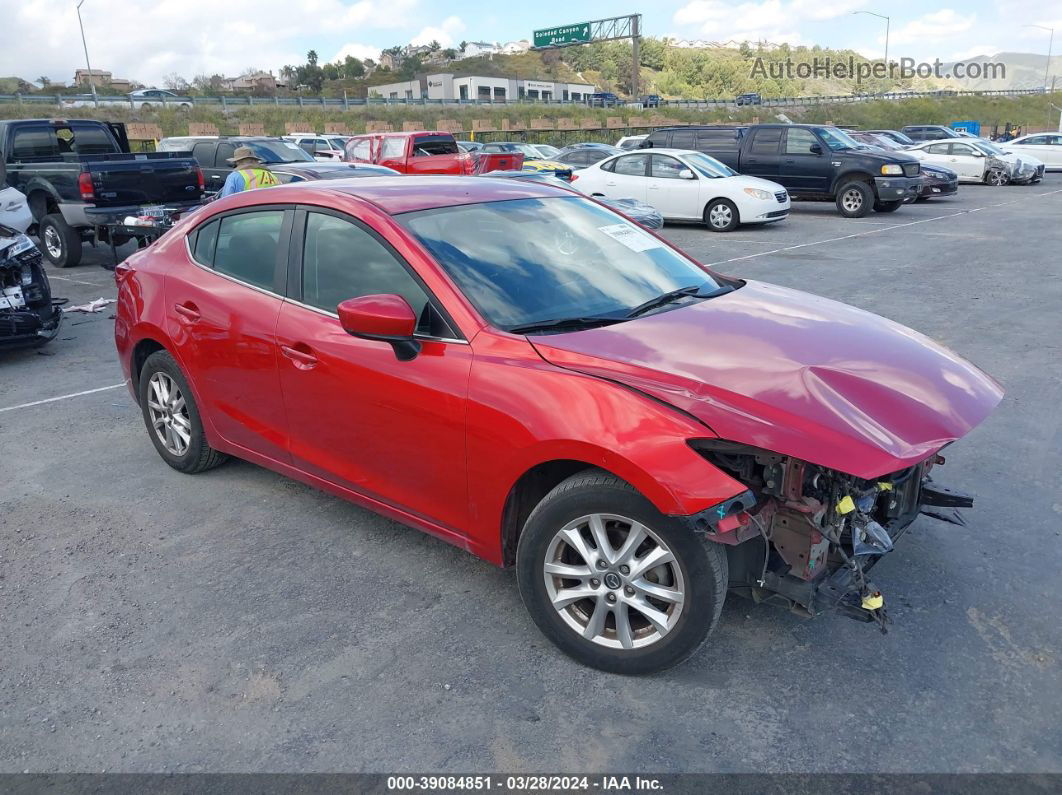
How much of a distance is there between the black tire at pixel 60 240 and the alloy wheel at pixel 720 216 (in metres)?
10.8

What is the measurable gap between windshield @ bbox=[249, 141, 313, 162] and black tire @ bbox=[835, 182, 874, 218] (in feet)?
36.1

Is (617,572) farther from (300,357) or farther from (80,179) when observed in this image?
(80,179)

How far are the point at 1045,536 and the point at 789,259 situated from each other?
29.6ft

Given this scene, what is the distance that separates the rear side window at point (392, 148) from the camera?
58.3 ft

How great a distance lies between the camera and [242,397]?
4238mm

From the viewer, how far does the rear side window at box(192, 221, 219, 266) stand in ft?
14.8

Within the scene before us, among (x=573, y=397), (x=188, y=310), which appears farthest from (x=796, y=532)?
(x=188, y=310)

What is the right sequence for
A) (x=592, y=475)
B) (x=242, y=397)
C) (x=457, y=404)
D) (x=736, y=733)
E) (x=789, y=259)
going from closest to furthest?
(x=736, y=733), (x=592, y=475), (x=457, y=404), (x=242, y=397), (x=789, y=259)

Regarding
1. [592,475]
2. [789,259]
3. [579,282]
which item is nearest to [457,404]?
[592,475]

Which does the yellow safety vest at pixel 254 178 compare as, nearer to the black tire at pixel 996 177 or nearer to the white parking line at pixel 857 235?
the white parking line at pixel 857 235

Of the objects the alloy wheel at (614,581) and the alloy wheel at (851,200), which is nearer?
the alloy wheel at (614,581)

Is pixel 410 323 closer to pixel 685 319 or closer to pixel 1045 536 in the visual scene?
pixel 685 319

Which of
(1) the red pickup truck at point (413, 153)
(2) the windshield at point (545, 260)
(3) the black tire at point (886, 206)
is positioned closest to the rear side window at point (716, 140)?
(3) the black tire at point (886, 206)

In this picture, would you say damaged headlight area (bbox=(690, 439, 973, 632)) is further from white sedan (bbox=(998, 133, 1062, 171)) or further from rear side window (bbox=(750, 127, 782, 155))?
white sedan (bbox=(998, 133, 1062, 171))
